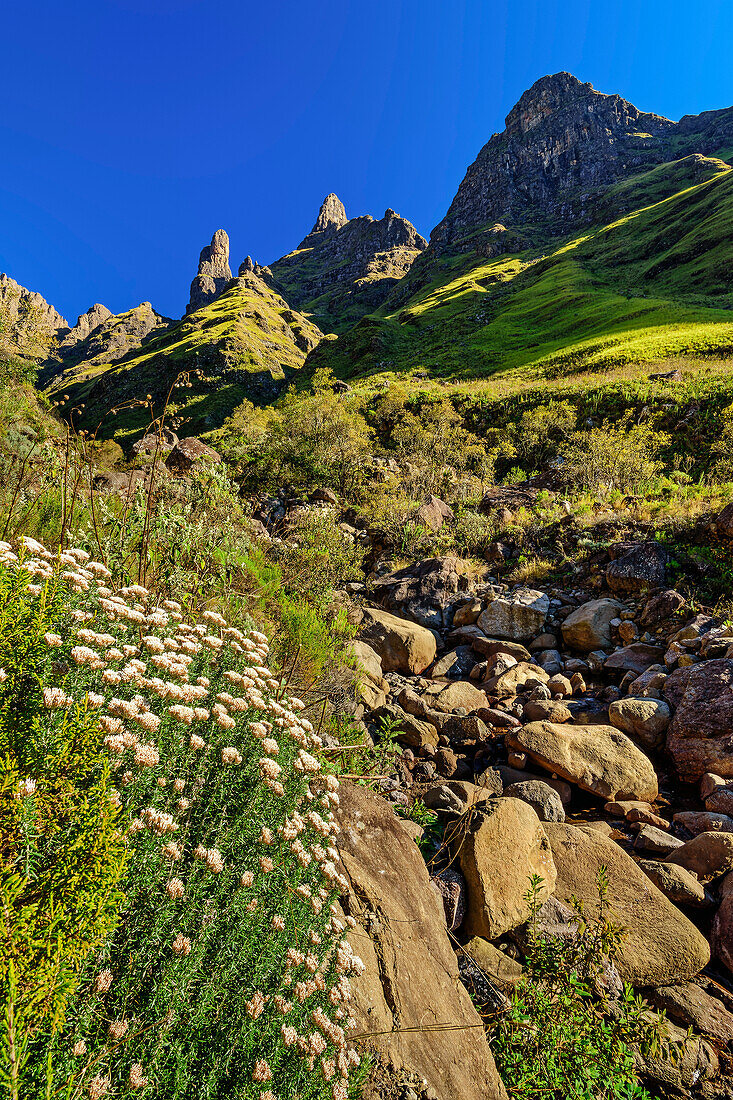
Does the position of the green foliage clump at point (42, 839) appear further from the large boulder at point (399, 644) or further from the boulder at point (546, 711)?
the large boulder at point (399, 644)

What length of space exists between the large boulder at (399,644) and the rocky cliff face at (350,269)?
129m

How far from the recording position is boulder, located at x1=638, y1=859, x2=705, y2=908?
3.79 metres

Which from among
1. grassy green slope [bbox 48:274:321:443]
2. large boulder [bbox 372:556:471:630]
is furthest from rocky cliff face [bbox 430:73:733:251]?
large boulder [bbox 372:556:471:630]

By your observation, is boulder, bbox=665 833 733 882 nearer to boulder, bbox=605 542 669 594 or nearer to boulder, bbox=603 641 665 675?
boulder, bbox=603 641 665 675

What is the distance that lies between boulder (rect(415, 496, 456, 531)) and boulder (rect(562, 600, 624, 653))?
5.68 m

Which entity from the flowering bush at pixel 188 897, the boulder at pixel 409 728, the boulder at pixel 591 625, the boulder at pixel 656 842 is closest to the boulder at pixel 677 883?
the boulder at pixel 656 842

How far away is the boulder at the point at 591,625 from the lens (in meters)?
8.18

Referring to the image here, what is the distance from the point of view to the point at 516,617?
8953 millimetres

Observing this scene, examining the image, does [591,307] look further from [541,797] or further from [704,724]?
[541,797]

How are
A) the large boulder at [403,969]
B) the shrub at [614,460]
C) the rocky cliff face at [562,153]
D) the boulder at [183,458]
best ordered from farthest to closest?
the rocky cliff face at [562,153], the shrub at [614,460], the boulder at [183,458], the large boulder at [403,969]

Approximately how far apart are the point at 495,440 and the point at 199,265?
184 m

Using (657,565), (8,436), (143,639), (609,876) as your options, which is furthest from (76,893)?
(657,565)

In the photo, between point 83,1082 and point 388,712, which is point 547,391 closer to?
point 388,712

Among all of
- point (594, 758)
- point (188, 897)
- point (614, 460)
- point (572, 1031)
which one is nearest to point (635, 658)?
point (594, 758)
